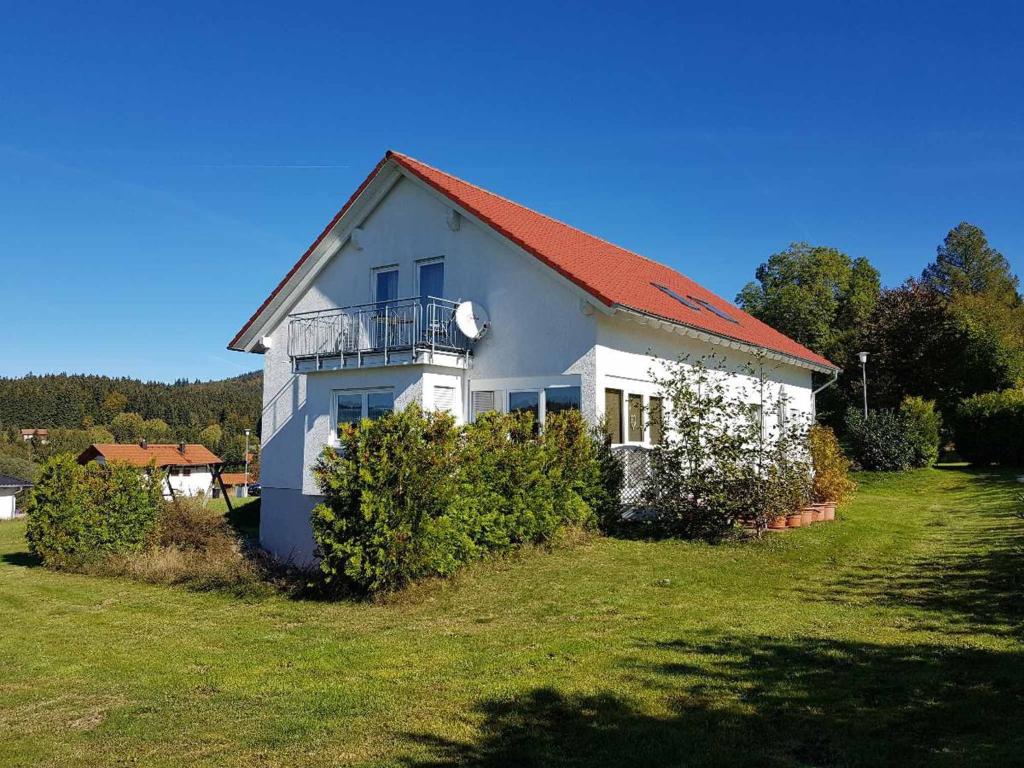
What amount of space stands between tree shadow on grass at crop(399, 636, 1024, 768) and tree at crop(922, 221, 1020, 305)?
70844mm

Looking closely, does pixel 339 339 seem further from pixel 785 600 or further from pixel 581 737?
pixel 581 737

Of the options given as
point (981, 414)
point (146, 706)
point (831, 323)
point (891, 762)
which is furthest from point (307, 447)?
point (831, 323)

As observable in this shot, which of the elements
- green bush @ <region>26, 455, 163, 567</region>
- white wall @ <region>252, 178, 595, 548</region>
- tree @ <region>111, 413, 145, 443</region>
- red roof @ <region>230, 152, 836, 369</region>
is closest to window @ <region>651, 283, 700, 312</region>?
red roof @ <region>230, 152, 836, 369</region>

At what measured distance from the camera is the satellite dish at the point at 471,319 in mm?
16281

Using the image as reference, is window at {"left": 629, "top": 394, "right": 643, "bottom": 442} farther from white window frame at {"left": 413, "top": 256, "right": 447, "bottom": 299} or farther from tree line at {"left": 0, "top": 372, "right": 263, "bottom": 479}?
tree line at {"left": 0, "top": 372, "right": 263, "bottom": 479}

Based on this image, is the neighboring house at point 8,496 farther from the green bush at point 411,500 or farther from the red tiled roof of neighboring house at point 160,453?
the green bush at point 411,500

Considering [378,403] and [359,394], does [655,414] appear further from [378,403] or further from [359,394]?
[359,394]

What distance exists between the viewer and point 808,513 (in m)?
15.3

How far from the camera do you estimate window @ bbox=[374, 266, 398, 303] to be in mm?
19047

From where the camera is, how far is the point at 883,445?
90.9ft

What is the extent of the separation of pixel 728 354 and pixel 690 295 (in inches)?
143

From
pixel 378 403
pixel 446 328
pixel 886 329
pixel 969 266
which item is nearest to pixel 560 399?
pixel 446 328

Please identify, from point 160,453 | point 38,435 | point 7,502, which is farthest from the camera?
point 38,435

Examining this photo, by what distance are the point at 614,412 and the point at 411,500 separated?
6980 millimetres
